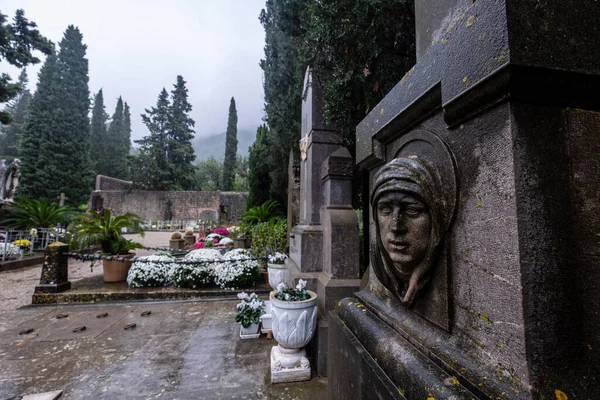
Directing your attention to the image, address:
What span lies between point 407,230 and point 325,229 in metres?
2.31

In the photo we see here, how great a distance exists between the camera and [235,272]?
5707 mm

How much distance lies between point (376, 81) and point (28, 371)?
498 centimetres

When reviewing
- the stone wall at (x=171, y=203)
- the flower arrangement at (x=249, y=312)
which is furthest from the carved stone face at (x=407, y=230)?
the stone wall at (x=171, y=203)

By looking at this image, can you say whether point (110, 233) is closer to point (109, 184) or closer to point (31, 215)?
point (31, 215)

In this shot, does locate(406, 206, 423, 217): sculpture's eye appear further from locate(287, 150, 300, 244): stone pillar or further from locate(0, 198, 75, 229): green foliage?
locate(0, 198, 75, 229): green foliage

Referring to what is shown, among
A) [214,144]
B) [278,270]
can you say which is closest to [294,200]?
[278,270]

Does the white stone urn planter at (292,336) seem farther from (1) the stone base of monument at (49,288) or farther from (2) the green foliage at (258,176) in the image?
(2) the green foliage at (258,176)

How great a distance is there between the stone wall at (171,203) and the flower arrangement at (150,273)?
803 inches

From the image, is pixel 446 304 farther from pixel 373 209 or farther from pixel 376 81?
pixel 376 81

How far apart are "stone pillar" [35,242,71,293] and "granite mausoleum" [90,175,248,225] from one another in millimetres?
20577

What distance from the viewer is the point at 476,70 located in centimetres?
85

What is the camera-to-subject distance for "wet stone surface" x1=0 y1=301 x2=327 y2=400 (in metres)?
2.45

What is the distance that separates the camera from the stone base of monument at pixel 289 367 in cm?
260

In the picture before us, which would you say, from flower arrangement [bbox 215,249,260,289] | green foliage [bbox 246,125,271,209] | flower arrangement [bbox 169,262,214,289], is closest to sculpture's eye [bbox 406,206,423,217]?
flower arrangement [bbox 215,249,260,289]
